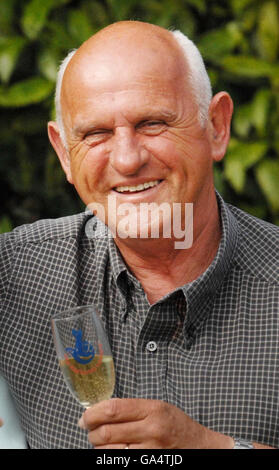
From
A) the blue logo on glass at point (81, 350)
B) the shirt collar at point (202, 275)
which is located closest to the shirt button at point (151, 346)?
the shirt collar at point (202, 275)

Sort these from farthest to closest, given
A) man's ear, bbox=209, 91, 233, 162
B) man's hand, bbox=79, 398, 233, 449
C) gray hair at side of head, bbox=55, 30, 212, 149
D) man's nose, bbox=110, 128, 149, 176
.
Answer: man's ear, bbox=209, 91, 233, 162 < gray hair at side of head, bbox=55, 30, 212, 149 < man's nose, bbox=110, 128, 149, 176 < man's hand, bbox=79, 398, 233, 449

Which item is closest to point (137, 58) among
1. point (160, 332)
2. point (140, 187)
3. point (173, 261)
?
point (140, 187)

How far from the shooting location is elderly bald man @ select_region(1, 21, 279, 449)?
2.39 m

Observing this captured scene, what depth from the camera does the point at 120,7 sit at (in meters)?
4.34

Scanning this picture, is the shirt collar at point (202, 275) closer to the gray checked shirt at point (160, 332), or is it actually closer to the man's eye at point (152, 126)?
the gray checked shirt at point (160, 332)

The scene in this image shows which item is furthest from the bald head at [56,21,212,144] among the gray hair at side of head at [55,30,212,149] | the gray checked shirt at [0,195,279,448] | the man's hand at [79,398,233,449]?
the man's hand at [79,398,233,449]

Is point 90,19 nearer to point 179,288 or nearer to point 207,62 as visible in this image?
point 207,62

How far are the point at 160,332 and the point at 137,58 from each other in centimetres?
82

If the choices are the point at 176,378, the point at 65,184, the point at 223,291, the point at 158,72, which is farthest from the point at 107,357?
the point at 65,184

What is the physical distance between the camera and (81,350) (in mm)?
1933

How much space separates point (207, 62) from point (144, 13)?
427mm

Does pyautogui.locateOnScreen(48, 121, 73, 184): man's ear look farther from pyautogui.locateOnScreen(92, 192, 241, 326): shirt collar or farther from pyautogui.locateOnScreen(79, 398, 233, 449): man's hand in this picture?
pyautogui.locateOnScreen(79, 398, 233, 449): man's hand

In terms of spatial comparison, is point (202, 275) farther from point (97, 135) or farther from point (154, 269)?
point (97, 135)

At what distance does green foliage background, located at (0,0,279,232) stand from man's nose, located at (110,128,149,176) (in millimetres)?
2004
